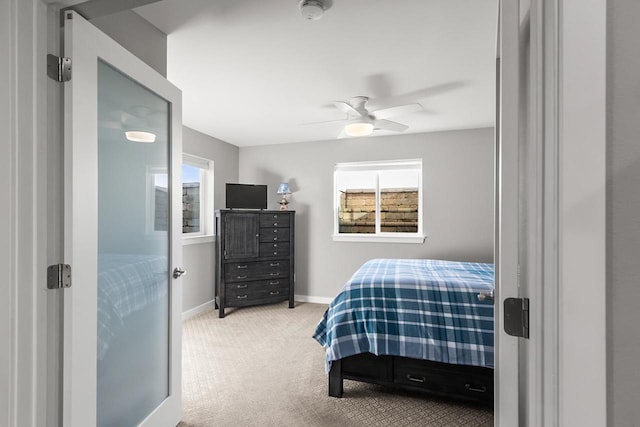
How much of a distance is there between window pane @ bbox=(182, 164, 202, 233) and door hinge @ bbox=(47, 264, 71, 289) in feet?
10.9

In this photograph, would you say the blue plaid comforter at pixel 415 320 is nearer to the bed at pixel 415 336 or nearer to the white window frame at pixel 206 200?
the bed at pixel 415 336

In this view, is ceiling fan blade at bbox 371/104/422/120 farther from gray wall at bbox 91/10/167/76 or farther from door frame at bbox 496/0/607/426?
door frame at bbox 496/0/607/426

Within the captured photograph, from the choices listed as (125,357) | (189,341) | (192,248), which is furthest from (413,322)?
(192,248)

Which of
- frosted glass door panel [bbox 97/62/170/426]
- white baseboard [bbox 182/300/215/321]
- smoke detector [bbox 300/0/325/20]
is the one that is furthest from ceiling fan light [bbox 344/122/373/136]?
white baseboard [bbox 182/300/215/321]

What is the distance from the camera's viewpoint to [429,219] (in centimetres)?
466

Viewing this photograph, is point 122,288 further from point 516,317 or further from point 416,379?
point 416,379

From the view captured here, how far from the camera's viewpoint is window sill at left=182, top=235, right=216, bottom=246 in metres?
4.28

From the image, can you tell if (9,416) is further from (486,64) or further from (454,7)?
(486,64)

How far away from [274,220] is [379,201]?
1535 mm

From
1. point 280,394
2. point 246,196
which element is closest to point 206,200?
point 246,196

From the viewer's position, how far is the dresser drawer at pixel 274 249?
187 inches

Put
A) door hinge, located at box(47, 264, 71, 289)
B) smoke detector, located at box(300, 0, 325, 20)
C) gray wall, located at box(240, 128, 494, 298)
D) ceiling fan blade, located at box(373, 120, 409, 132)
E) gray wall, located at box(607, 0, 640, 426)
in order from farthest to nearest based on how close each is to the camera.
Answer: gray wall, located at box(240, 128, 494, 298)
ceiling fan blade, located at box(373, 120, 409, 132)
smoke detector, located at box(300, 0, 325, 20)
door hinge, located at box(47, 264, 71, 289)
gray wall, located at box(607, 0, 640, 426)

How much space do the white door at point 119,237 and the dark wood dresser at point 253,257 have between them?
244cm

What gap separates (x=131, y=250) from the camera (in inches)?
66.7
